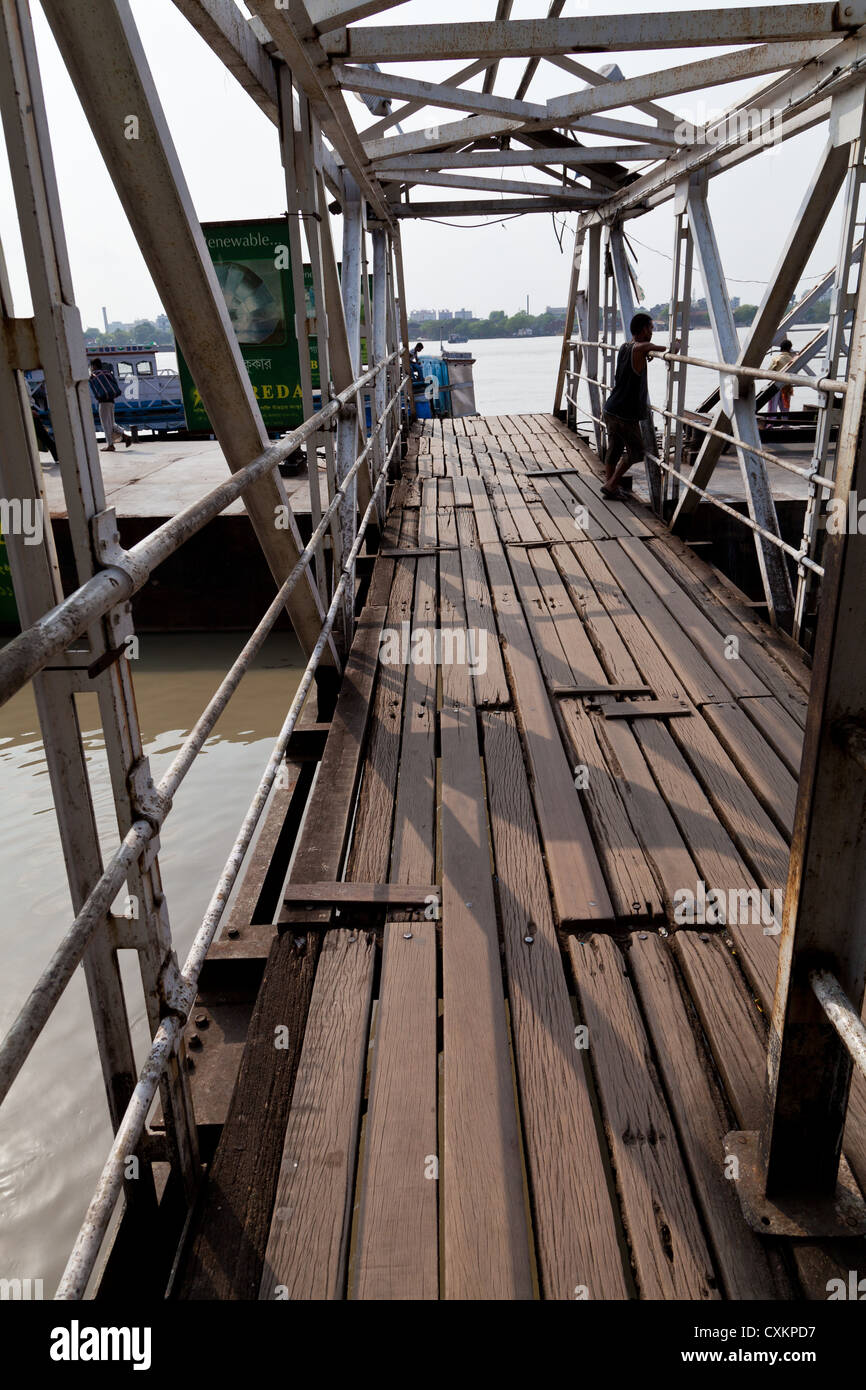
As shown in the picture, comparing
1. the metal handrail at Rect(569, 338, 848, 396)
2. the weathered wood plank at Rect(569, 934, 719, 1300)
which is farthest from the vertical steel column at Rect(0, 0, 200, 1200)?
the metal handrail at Rect(569, 338, 848, 396)

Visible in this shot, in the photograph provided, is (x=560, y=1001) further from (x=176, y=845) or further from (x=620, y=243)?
(x=620, y=243)

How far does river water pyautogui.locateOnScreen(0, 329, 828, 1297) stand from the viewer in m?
Result: 3.46

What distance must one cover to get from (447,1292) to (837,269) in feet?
19.1

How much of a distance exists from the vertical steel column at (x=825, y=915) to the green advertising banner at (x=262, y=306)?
5.56 meters

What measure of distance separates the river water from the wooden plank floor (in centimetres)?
168

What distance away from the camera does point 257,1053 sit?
7.45 feet

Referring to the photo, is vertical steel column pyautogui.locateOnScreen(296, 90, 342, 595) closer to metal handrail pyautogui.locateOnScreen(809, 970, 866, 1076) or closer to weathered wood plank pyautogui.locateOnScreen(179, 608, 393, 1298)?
weathered wood plank pyautogui.locateOnScreen(179, 608, 393, 1298)

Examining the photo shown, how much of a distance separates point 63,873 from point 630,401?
19.5ft

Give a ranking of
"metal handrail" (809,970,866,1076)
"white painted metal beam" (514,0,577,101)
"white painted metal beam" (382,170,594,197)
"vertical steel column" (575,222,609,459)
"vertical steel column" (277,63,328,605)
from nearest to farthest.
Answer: "metal handrail" (809,970,866,1076) < "vertical steel column" (277,63,328,605) < "white painted metal beam" (514,0,577,101) < "white painted metal beam" (382,170,594,197) < "vertical steel column" (575,222,609,459)

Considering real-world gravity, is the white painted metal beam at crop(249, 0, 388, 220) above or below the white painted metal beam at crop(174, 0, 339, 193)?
above

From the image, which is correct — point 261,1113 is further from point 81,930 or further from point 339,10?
point 339,10

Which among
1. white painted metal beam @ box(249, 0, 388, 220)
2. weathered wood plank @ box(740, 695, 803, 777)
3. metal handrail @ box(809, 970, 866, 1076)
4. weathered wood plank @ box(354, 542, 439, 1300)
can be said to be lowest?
weathered wood plank @ box(354, 542, 439, 1300)

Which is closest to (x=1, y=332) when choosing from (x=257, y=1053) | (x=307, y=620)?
(x=257, y=1053)
